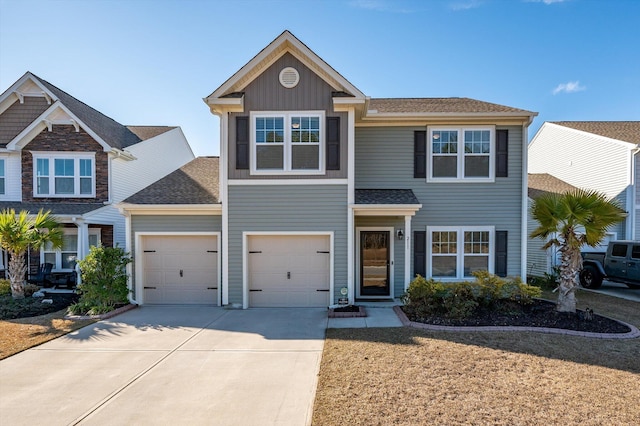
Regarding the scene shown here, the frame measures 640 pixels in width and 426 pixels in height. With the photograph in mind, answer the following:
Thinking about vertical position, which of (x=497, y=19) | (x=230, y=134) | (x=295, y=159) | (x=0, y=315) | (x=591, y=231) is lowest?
(x=0, y=315)

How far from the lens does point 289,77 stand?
31.9ft

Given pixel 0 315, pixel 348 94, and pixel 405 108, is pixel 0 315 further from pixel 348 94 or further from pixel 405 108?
pixel 405 108

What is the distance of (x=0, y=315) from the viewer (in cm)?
899

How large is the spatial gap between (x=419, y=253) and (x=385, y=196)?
7.33 feet

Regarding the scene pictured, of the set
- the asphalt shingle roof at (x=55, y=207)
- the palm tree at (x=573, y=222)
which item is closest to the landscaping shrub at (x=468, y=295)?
the palm tree at (x=573, y=222)

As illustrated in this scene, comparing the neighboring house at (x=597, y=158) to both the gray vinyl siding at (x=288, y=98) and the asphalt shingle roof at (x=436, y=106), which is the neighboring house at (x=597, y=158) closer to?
the asphalt shingle roof at (x=436, y=106)

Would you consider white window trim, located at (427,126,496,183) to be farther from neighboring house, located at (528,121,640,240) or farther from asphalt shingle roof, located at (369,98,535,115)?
neighboring house, located at (528,121,640,240)

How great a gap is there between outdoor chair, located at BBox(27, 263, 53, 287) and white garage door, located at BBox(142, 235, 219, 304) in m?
5.24

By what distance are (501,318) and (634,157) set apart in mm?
12707

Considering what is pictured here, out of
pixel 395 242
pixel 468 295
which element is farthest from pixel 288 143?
pixel 468 295

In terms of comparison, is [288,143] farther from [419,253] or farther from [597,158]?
[597,158]

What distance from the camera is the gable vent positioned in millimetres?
9688

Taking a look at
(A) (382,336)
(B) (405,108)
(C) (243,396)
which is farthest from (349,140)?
(C) (243,396)

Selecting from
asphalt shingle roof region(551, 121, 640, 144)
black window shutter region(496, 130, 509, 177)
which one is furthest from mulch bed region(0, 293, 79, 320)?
asphalt shingle roof region(551, 121, 640, 144)
